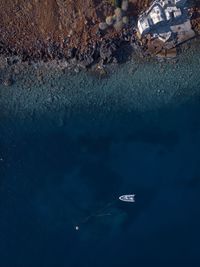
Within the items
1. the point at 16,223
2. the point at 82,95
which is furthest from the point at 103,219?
the point at 82,95

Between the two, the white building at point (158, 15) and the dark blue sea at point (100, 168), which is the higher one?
the white building at point (158, 15)

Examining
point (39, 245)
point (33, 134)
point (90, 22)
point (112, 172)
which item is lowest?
point (39, 245)

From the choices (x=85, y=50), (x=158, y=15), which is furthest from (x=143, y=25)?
(x=85, y=50)

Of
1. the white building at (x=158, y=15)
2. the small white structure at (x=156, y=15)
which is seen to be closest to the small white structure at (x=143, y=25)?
the white building at (x=158, y=15)

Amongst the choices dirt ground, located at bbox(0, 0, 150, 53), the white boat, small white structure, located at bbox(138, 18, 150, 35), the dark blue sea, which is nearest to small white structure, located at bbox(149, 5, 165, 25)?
small white structure, located at bbox(138, 18, 150, 35)

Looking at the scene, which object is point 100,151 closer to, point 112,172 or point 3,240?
point 112,172

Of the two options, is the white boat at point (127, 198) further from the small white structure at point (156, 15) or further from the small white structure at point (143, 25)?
the small white structure at point (156, 15)
